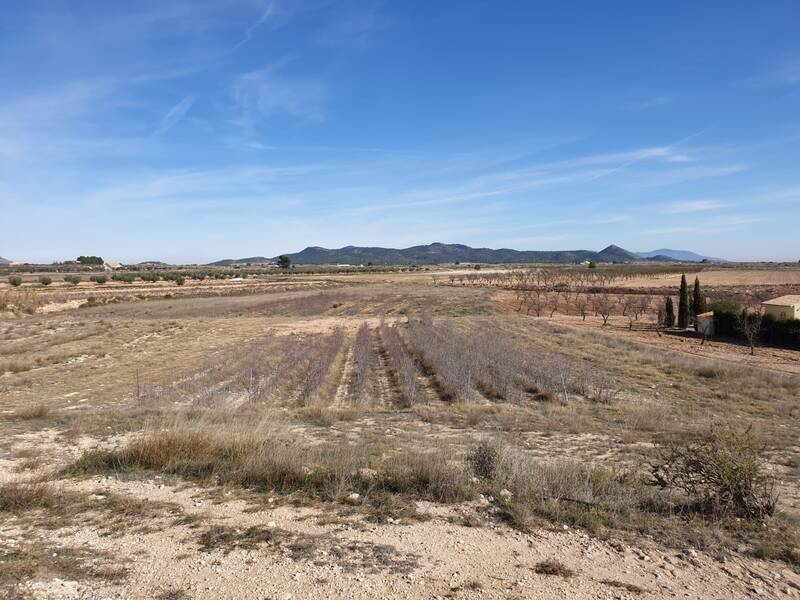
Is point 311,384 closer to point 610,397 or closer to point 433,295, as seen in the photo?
point 610,397

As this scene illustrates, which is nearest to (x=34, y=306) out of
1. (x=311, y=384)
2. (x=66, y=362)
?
(x=66, y=362)

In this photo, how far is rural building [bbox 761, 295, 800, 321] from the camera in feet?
96.2

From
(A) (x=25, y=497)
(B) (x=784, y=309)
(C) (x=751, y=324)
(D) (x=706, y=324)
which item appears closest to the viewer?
(A) (x=25, y=497)

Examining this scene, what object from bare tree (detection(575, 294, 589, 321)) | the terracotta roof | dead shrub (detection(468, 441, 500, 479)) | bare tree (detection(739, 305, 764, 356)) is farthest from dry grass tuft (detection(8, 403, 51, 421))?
bare tree (detection(575, 294, 589, 321))

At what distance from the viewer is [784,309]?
29.7m

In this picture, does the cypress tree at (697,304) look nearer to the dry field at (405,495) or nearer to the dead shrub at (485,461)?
the dry field at (405,495)

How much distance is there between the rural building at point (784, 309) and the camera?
96.2ft

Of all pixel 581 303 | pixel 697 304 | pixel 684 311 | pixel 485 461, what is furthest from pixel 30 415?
pixel 581 303

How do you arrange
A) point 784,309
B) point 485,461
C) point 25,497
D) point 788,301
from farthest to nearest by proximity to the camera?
point 788,301 < point 784,309 < point 485,461 < point 25,497

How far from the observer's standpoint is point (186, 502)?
5.79 meters

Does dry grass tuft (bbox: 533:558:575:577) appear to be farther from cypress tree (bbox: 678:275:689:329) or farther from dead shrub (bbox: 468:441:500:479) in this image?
cypress tree (bbox: 678:275:689:329)

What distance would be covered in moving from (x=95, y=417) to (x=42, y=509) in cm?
563

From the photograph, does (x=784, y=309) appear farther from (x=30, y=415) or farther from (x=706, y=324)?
(x=30, y=415)

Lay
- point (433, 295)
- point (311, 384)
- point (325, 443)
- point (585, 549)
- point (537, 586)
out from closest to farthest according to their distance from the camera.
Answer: point (537, 586)
point (585, 549)
point (325, 443)
point (311, 384)
point (433, 295)
